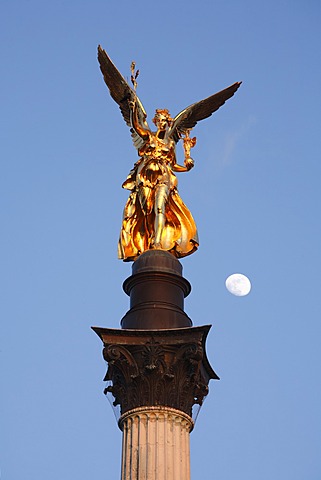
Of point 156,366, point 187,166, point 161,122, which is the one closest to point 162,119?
point 161,122

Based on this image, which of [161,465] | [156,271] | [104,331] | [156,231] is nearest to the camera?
[161,465]

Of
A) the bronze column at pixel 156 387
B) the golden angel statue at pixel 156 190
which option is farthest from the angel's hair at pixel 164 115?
the bronze column at pixel 156 387

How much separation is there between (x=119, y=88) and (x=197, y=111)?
235cm

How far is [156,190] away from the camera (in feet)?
77.0

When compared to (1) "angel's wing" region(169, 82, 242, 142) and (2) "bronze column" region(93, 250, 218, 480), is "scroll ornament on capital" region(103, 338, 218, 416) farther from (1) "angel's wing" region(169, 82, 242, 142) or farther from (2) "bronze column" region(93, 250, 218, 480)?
(1) "angel's wing" region(169, 82, 242, 142)

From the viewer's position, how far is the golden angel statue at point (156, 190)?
23.3m

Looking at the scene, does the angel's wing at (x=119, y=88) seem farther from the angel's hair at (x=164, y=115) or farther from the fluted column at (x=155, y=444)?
the fluted column at (x=155, y=444)

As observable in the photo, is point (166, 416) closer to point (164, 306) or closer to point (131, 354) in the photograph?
point (131, 354)

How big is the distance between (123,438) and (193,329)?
272 centimetres

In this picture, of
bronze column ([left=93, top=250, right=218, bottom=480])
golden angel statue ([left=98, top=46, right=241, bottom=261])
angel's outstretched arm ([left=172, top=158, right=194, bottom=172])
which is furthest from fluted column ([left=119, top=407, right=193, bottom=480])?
angel's outstretched arm ([left=172, top=158, right=194, bottom=172])

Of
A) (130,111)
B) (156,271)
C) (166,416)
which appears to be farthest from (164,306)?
(130,111)

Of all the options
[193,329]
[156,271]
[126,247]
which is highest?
[126,247]

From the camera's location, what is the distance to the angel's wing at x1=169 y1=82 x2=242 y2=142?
83.9ft

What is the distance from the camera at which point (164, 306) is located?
67.7 ft
